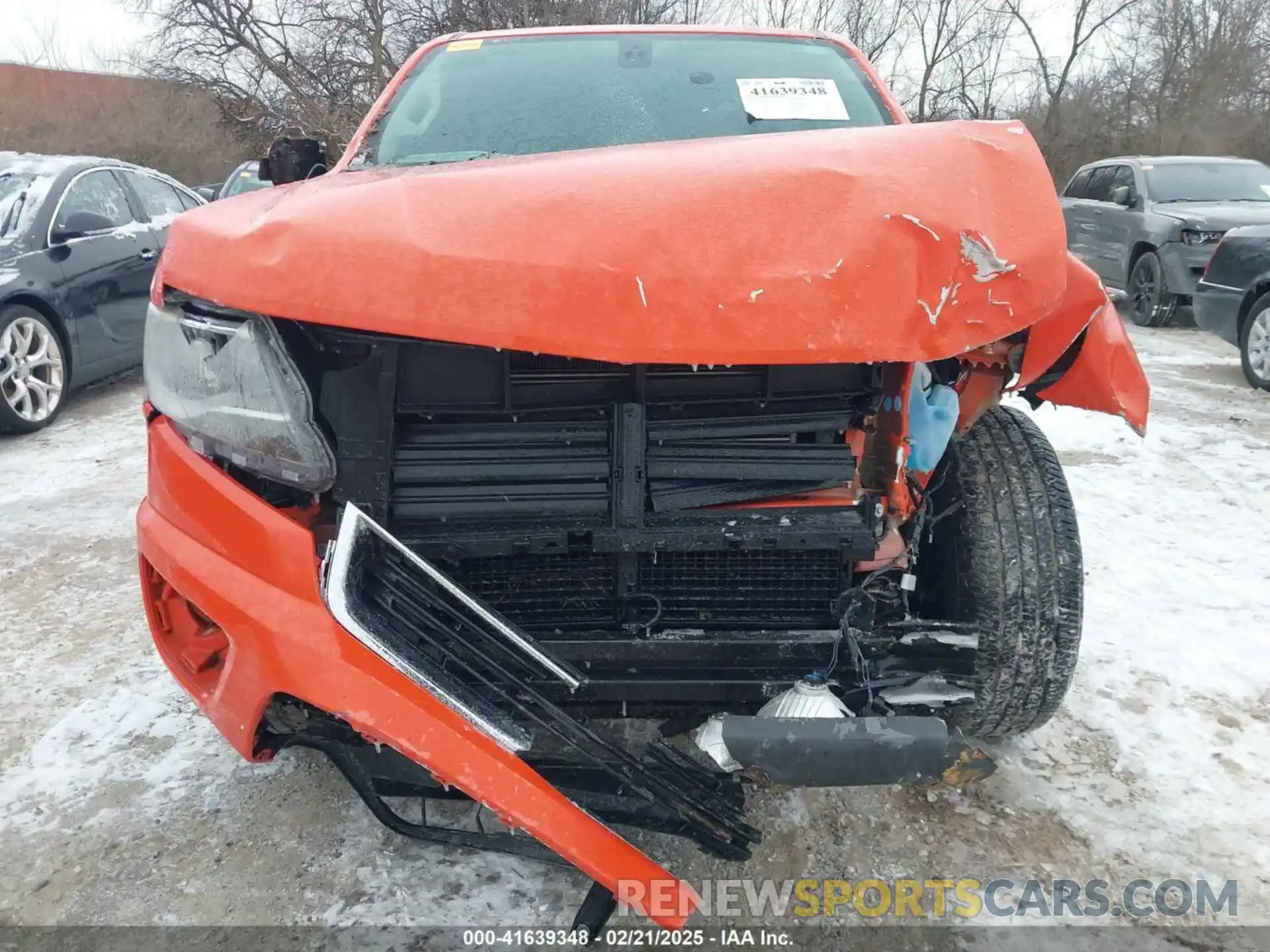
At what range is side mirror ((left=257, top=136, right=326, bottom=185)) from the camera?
2.77 metres

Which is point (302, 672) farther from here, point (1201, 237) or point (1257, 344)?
point (1201, 237)

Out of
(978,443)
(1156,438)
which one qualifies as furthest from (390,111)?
(1156,438)

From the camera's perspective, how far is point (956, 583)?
2062 mm

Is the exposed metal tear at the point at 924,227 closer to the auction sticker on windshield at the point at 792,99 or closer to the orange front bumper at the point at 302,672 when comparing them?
the orange front bumper at the point at 302,672

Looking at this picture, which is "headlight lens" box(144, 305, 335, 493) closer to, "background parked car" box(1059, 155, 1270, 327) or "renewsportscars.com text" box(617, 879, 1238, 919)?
"renewsportscars.com text" box(617, 879, 1238, 919)

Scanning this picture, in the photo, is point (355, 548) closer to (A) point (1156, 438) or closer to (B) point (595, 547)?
(B) point (595, 547)

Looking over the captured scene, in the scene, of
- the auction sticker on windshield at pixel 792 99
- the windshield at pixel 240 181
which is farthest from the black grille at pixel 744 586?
the windshield at pixel 240 181

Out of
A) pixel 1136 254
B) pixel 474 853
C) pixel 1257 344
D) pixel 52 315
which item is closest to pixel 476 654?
pixel 474 853

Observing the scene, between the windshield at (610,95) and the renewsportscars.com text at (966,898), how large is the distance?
201 cm

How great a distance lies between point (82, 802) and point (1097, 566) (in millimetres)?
3601

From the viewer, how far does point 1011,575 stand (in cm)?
197

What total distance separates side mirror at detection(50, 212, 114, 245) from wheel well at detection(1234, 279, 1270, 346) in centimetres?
803

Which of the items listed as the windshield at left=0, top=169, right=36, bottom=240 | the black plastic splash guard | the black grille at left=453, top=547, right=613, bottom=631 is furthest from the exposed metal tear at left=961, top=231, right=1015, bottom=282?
the windshield at left=0, top=169, right=36, bottom=240

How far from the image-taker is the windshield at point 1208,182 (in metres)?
9.04
